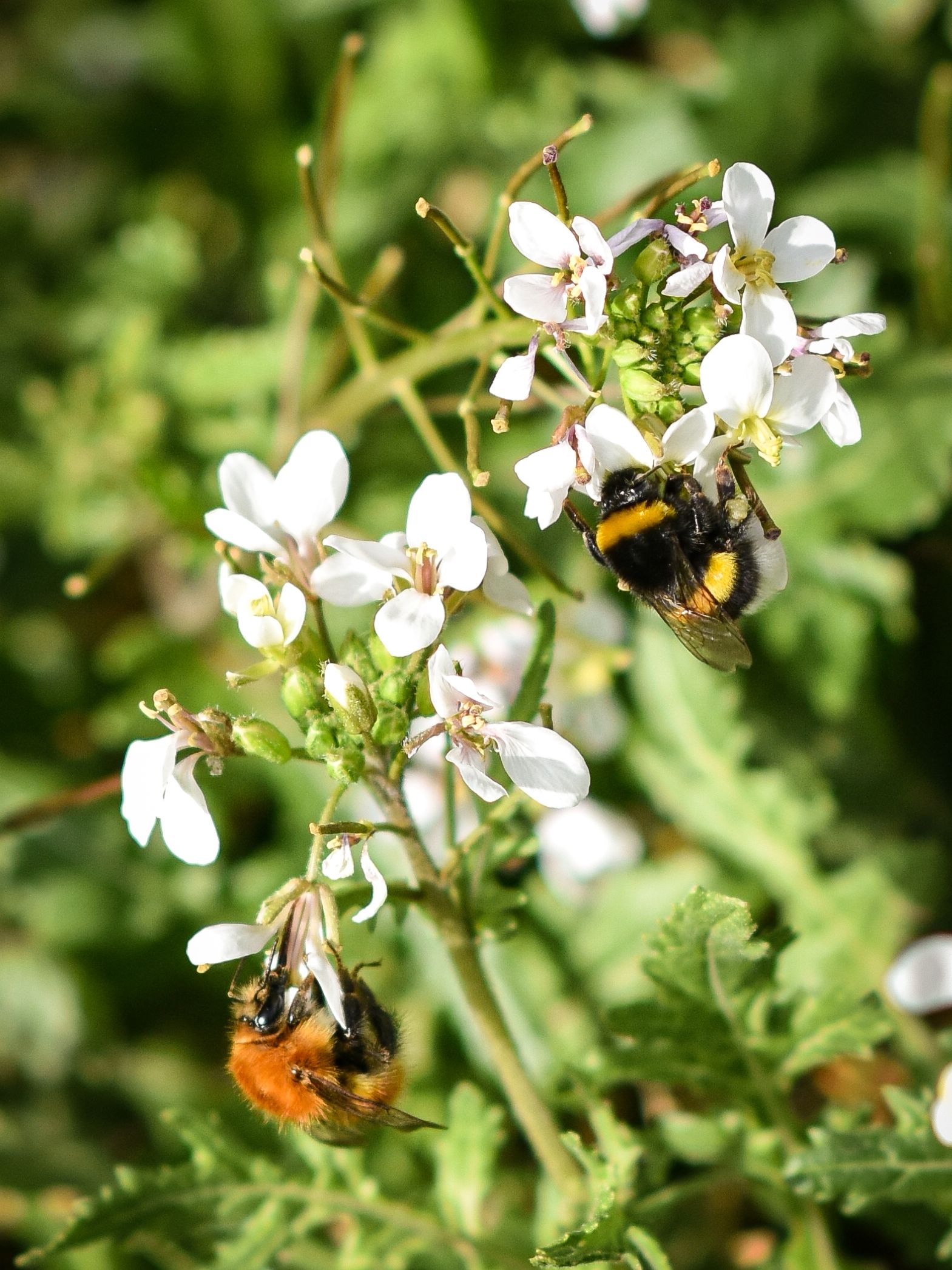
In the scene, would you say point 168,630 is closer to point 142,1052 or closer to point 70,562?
point 70,562

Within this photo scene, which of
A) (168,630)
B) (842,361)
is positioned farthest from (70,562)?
(842,361)

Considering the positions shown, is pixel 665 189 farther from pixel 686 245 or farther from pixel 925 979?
pixel 925 979

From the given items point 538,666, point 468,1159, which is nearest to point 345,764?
point 538,666

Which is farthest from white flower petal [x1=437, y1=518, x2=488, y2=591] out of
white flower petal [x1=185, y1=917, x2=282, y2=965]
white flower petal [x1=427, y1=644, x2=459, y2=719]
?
white flower petal [x1=185, y1=917, x2=282, y2=965]

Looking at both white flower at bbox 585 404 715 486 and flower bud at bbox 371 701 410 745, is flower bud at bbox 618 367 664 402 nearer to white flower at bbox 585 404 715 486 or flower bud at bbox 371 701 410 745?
white flower at bbox 585 404 715 486

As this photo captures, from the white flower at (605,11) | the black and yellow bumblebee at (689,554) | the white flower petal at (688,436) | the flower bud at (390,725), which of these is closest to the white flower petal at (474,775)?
the flower bud at (390,725)

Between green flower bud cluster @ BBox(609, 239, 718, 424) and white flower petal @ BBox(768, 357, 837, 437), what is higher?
green flower bud cluster @ BBox(609, 239, 718, 424)
